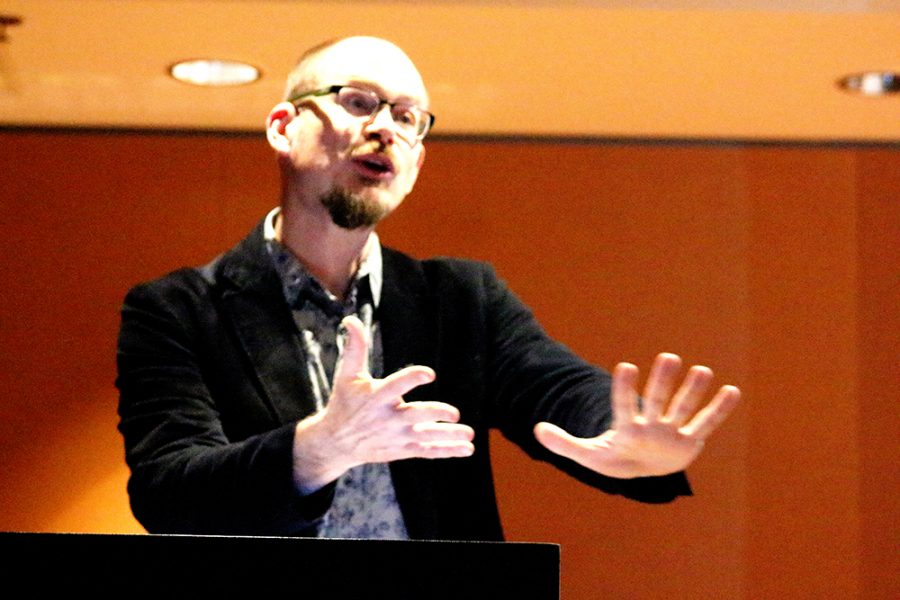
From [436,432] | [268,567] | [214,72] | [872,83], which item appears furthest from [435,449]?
[872,83]

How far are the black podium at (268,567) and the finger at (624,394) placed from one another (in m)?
0.39

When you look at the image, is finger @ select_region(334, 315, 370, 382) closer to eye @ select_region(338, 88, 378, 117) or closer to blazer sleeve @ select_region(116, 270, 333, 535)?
blazer sleeve @ select_region(116, 270, 333, 535)

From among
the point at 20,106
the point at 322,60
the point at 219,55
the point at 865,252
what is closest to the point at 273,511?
the point at 322,60

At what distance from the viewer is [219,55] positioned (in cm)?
232

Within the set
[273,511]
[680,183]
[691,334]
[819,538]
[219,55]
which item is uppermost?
[219,55]

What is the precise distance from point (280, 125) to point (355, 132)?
0.17 m

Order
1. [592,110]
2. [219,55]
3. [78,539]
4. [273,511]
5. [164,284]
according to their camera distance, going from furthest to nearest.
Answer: [592,110]
[219,55]
[164,284]
[273,511]
[78,539]

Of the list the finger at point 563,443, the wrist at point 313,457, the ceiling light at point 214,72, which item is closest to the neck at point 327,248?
the wrist at point 313,457

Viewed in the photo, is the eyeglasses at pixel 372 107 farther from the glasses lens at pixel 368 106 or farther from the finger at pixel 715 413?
the finger at pixel 715 413

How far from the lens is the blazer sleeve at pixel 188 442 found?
1293mm

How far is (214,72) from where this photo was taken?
2.47m

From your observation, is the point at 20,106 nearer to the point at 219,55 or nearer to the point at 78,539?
the point at 219,55

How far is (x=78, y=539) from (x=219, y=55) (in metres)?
1.69

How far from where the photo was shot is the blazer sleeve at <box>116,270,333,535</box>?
1293 mm
